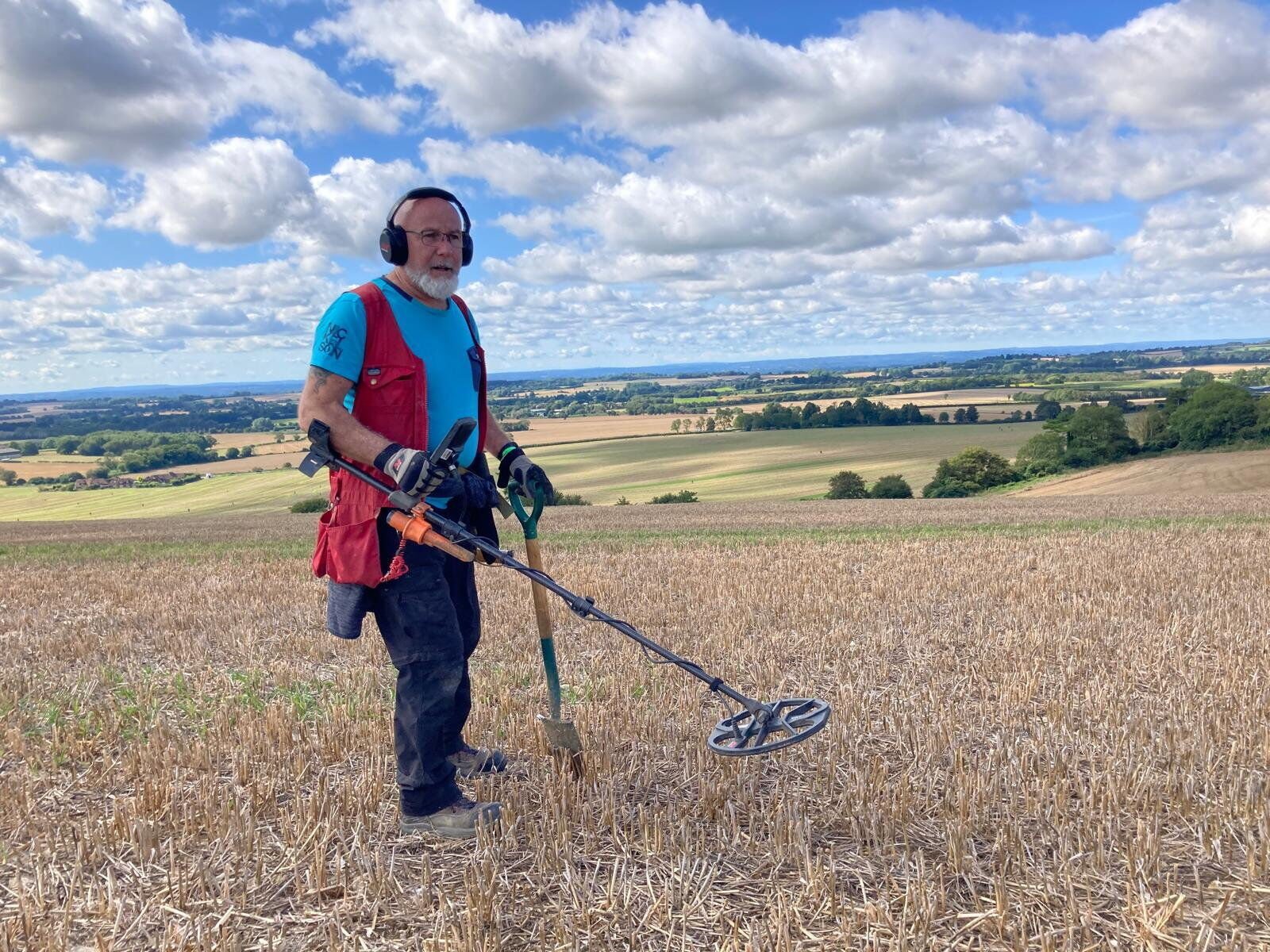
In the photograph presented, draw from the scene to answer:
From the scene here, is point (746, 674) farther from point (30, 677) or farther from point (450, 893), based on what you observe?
point (30, 677)

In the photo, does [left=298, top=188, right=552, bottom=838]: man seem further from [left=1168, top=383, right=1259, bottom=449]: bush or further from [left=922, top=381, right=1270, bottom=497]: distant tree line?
[left=1168, top=383, right=1259, bottom=449]: bush

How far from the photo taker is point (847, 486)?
47.6 meters

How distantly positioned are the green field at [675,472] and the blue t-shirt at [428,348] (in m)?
42.3

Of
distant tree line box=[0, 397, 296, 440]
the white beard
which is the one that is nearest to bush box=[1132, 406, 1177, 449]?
the white beard

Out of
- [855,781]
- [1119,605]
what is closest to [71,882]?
[855,781]

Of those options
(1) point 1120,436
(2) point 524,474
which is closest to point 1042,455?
(1) point 1120,436

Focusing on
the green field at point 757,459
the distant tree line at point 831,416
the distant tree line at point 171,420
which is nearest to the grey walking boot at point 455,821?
the green field at point 757,459

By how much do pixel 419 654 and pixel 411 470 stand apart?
0.89 metres

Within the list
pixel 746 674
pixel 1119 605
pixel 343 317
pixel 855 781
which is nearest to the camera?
pixel 343 317

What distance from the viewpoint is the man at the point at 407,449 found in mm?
3725

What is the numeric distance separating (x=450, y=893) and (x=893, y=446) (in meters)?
60.7

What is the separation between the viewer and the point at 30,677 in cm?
694

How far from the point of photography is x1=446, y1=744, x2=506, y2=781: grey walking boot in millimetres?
4535

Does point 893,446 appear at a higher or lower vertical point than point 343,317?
lower
